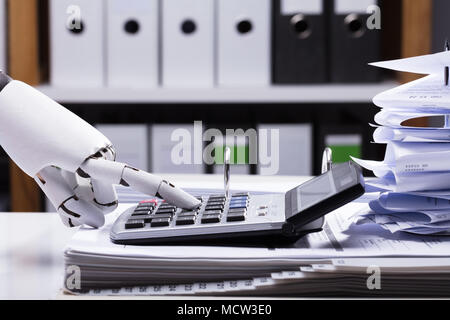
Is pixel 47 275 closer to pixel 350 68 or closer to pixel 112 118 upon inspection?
Result: pixel 350 68

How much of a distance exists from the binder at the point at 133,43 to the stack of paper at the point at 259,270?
0.93 metres

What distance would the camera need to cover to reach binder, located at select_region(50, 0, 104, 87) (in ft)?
4.52

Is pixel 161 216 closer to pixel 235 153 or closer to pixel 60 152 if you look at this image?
pixel 60 152

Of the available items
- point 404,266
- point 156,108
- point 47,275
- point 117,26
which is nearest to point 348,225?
point 404,266

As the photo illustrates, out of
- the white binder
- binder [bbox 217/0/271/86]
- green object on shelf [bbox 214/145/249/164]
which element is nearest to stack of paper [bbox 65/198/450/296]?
green object on shelf [bbox 214/145/249/164]

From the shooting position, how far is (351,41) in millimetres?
1373

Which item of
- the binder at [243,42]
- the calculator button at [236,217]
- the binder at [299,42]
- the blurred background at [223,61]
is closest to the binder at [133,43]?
the blurred background at [223,61]

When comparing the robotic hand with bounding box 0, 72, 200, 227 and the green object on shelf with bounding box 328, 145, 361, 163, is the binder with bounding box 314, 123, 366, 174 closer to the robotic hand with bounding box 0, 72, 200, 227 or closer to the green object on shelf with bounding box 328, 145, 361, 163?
the green object on shelf with bounding box 328, 145, 361, 163

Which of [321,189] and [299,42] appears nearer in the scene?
[321,189]

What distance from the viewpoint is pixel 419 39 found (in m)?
1.41

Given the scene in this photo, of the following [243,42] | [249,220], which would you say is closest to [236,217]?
[249,220]

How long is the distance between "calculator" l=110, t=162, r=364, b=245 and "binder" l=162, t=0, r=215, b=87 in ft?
2.85

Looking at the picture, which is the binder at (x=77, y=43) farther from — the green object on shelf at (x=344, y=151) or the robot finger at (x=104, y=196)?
the robot finger at (x=104, y=196)

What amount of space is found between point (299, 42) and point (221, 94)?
0.19 meters
